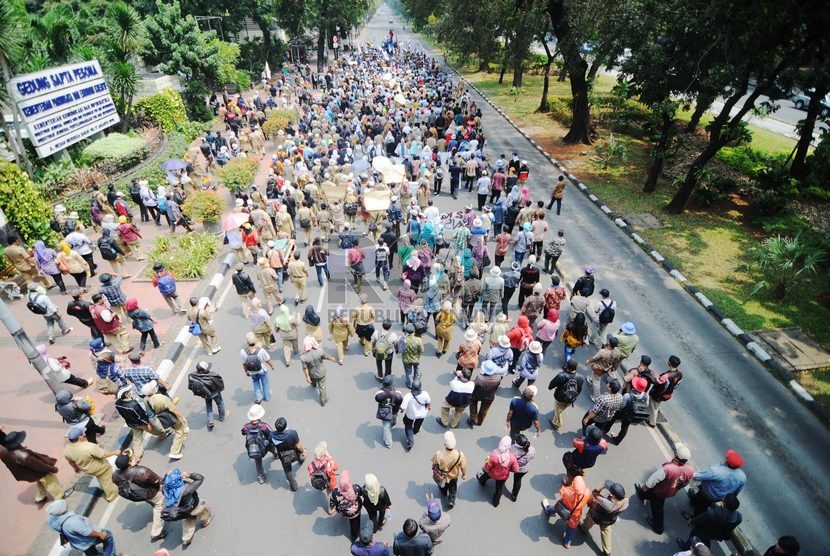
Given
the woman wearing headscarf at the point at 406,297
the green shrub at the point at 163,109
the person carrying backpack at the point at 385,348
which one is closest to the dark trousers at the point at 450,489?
the person carrying backpack at the point at 385,348

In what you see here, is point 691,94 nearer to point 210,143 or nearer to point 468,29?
point 210,143

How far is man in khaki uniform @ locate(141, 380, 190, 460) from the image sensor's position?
292 inches

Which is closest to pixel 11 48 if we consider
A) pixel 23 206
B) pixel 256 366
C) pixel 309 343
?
pixel 23 206

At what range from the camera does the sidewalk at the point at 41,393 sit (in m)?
6.94

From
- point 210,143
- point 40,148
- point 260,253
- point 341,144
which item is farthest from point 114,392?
point 210,143

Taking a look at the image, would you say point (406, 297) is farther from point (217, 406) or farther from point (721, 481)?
point (721, 481)

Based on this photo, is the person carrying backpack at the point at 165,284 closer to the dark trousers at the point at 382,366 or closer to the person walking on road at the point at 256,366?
the person walking on road at the point at 256,366

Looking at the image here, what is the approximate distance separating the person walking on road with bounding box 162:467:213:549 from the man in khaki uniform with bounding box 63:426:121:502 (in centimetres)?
142

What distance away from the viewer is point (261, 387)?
28.8 ft

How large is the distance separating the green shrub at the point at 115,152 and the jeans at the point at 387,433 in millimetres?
17376

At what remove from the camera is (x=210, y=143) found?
70.4 feet

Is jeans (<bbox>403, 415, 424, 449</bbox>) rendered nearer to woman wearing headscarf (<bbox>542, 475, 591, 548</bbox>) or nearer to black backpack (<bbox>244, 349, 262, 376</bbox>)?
woman wearing headscarf (<bbox>542, 475, 591, 548</bbox>)

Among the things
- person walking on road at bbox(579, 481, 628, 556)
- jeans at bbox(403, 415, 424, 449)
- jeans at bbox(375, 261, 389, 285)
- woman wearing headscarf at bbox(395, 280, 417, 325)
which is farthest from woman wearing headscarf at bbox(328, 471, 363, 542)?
jeans at bbox(375, 261, 389, 285)

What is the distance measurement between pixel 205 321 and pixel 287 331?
1.83m
